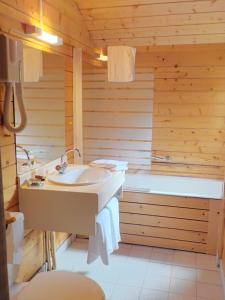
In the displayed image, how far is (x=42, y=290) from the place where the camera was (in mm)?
1625

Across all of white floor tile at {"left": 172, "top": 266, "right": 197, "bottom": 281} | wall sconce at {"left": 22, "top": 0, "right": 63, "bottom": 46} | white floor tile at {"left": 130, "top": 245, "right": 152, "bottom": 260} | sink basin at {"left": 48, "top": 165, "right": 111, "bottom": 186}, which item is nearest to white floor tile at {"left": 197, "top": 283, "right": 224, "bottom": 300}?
white floor tile at {"left": 172, "top": 266, "right": 197, "bottom": 281}

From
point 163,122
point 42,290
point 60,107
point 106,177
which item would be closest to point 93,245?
point 106,177

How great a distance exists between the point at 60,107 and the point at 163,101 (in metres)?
1.49

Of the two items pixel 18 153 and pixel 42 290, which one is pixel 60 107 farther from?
pixel 42 290

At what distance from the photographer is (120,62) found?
3.12 meters

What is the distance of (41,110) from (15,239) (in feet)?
3.54

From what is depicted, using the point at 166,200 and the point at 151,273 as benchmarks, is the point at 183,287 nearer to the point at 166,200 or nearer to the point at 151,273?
the point at 151,273

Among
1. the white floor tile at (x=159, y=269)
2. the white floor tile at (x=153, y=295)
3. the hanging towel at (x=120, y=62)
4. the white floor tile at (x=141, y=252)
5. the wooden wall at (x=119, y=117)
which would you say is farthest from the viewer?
the wooden wall at (x=119, y=117)

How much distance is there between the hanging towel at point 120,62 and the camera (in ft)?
10.1

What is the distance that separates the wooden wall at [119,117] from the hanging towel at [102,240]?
1.52 meters

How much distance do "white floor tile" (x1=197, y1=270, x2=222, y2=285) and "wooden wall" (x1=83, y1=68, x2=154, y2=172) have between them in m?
1.53

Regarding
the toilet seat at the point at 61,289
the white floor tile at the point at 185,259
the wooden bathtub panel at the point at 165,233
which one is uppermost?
the toilet seat at the point at 61,289

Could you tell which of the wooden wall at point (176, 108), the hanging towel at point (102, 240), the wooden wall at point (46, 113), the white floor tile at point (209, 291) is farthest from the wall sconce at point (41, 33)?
the white floor tile at point (209, 291)

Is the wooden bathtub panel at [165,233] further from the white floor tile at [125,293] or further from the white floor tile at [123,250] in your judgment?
the white floor tile at [125,293]
